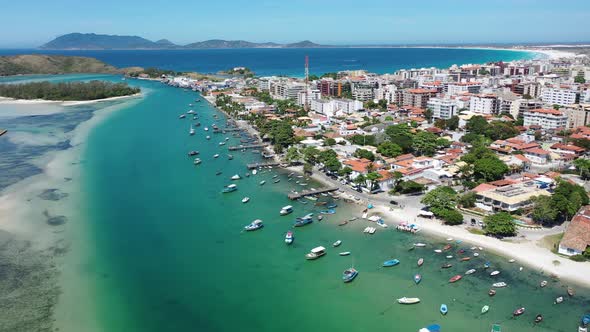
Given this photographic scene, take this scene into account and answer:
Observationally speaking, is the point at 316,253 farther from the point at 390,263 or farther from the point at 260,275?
the point at 390,263

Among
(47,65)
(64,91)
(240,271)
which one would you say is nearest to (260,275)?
(240,271)

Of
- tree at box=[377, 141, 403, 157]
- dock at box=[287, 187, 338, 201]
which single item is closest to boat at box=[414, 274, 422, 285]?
dock at box=[287, 187, 338, 201]

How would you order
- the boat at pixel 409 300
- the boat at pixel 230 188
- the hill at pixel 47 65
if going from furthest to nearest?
1. the hill at pixel 47 65
2. the boat at pixel 230 188
3. the boat at pixel 409 300

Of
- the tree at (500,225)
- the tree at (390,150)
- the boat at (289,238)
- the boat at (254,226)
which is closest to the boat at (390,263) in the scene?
the boat at (289,238)

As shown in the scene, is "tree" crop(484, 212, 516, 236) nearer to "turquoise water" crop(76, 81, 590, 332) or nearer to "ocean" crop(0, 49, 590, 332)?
"ocean" crop(0, 49, 590, 332)

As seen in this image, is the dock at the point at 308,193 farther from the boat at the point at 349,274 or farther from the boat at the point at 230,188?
the boat at the point at 349,274

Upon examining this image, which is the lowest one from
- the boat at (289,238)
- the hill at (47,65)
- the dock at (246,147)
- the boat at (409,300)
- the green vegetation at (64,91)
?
the boat at (409,300)

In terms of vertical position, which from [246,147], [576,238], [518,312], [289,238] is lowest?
[518,312]

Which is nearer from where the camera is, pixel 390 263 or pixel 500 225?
pixel 390 263

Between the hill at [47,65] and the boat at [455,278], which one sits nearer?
the boat at [455,278]
